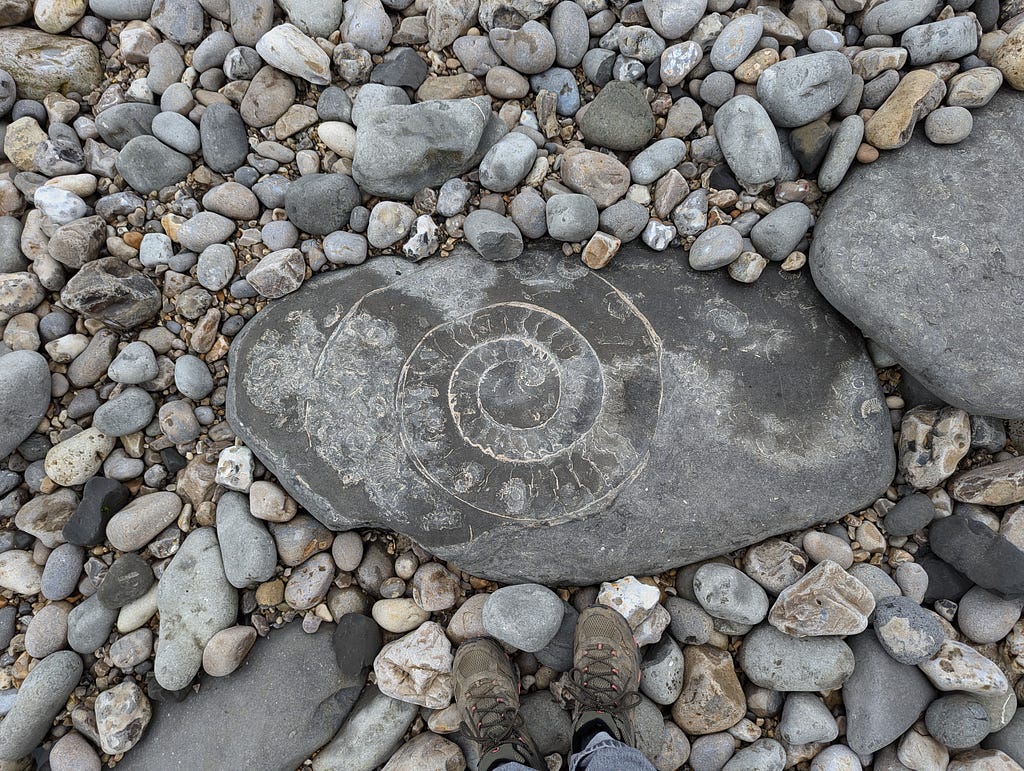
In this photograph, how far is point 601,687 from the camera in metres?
2.39

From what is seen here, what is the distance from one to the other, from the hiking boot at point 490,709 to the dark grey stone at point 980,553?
1.85 m

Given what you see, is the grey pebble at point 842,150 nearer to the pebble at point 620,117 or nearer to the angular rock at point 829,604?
the pebble at point 620,117

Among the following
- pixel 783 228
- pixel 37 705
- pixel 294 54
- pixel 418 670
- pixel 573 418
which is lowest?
pixel 37 705

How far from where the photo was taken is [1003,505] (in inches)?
100

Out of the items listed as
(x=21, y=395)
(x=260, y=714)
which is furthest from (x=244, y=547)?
(x=21, y=395)

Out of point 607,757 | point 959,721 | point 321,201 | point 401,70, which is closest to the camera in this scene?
point 607,757

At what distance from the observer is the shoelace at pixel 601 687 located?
2379 millimetres

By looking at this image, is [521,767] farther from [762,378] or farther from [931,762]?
[762,378]

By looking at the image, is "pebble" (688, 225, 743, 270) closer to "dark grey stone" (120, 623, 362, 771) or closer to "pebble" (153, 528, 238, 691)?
"dark grey stone" (120, 623, 362, 771)

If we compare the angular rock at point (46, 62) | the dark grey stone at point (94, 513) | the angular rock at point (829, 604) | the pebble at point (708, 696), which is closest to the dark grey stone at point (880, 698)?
the angular rock at point (829, 604)

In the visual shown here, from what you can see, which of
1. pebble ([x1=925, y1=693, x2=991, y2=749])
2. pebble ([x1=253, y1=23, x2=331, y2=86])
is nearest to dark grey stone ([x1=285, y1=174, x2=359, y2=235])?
pebble ([x1=253, y1=23, x2=331, y2=86])

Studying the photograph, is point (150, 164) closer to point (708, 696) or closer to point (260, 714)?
point (260, 714)

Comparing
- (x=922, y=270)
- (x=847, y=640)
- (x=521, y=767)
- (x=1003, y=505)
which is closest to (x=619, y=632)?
(x=521, y=767)

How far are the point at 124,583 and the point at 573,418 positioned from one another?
1.94m
